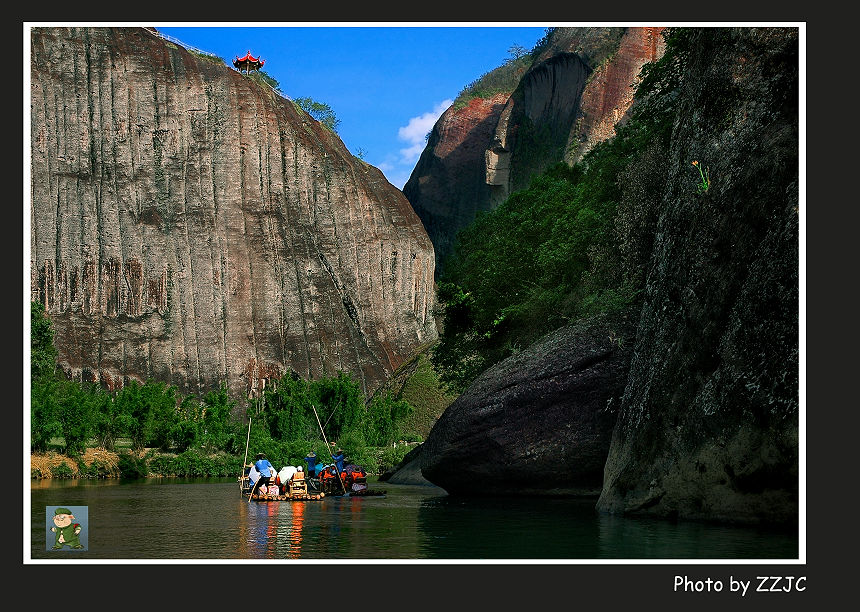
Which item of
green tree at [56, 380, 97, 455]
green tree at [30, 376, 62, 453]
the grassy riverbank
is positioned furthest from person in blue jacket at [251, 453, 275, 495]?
green tree at [56, 380, 97, 455]

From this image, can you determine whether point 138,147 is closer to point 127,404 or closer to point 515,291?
point 127,404

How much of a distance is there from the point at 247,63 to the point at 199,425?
34.1 metres

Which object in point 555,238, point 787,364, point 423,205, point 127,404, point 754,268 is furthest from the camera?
point 423,205

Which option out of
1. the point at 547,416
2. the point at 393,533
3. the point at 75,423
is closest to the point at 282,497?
the point at 547,416

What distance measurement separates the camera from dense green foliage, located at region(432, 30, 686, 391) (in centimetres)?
2158

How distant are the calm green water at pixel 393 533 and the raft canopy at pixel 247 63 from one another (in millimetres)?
49905

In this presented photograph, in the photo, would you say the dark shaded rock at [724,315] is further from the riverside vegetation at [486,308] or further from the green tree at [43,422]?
the green tree at [43,422]

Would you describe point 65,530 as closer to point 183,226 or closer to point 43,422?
point 43,422

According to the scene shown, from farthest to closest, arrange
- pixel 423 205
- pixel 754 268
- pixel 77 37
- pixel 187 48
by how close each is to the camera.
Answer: pixel 423 205
pixel 187 48
pixel 77 37
pixel 754 268

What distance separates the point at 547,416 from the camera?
18.7 meters

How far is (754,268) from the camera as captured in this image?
13234 mm

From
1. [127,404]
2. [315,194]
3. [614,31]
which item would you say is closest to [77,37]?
[315,194]

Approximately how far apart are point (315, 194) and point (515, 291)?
119 feet
